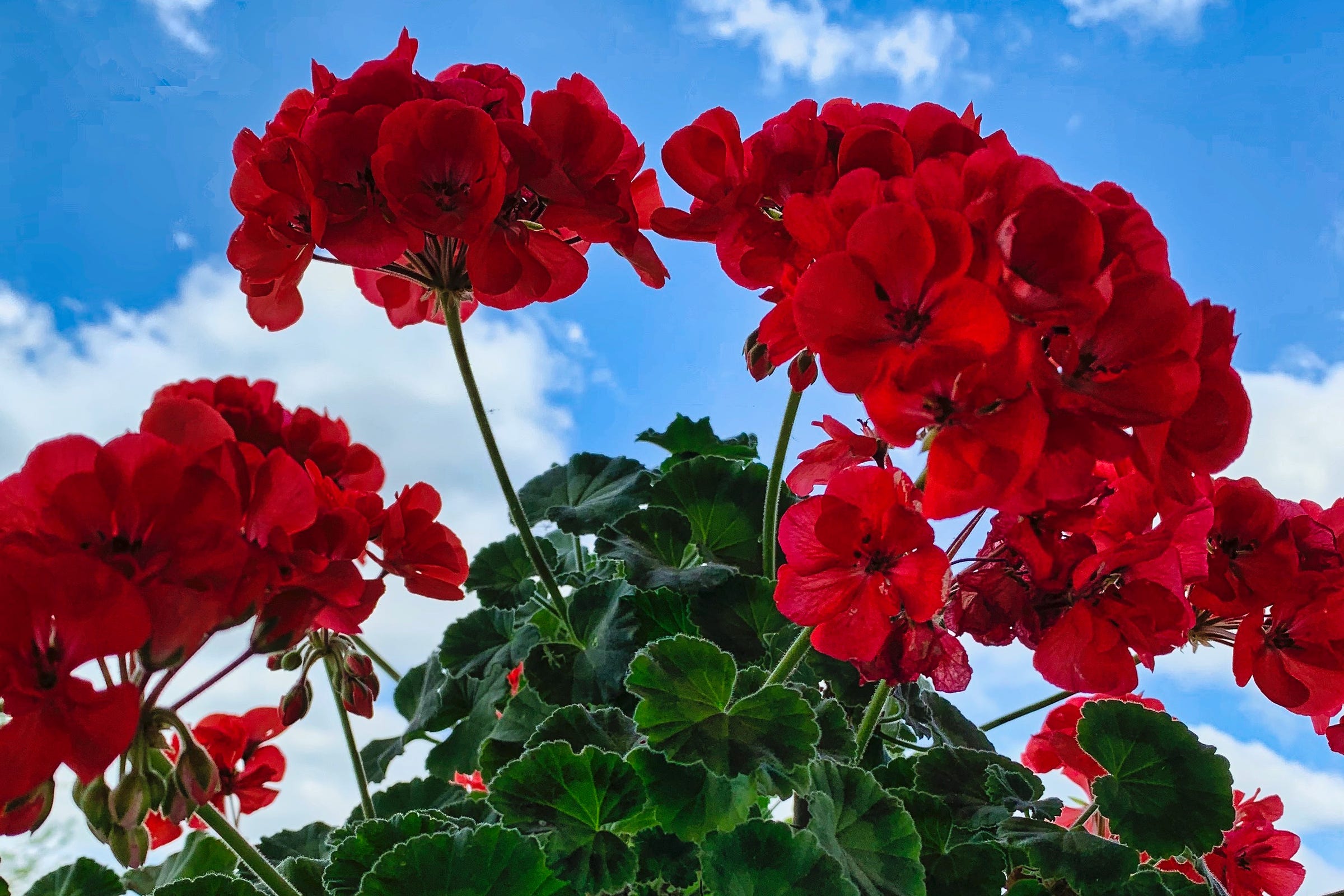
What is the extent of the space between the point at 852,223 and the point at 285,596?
437 mm

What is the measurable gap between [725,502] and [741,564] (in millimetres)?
80

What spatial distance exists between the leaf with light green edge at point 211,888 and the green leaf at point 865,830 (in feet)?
1.46

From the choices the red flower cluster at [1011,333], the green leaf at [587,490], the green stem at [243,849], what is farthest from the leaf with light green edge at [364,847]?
the red flower cluster at [1011,333]

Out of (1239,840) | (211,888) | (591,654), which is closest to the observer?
(211,888)

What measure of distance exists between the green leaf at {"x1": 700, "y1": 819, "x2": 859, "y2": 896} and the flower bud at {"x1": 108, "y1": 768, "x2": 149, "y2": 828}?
42 cm

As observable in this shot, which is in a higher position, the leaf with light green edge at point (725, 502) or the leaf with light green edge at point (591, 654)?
the leaf with light green edge at point (725, 502)

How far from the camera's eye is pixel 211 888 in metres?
0.76

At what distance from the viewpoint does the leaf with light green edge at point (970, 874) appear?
92 centimetres

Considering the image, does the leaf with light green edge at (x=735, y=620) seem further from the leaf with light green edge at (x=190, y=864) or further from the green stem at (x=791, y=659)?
the leaf with light green edge at (x=190, y=864)

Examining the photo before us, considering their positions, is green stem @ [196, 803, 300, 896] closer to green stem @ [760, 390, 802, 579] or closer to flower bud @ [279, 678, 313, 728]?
flower bud @ [279, 678, 313, 728]

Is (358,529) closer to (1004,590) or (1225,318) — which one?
(1004,590)

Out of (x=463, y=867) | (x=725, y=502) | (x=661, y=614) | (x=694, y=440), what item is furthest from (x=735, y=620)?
(x=694, y=440)

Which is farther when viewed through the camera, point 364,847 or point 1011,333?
point 364,847

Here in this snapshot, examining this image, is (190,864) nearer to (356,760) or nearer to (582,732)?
(356,760)
